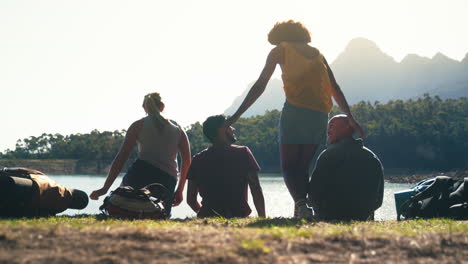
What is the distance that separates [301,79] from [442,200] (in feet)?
7.66

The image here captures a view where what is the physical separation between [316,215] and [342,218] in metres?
0.29

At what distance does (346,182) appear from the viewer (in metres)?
4.82

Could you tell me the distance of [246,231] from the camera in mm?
3322

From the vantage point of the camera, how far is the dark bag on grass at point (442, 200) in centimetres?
532

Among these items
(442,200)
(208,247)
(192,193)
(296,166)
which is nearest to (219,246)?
(208,247)

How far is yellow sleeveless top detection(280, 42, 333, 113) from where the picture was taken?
4.92 m

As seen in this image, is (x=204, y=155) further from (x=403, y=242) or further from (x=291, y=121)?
(x=403, y=242)

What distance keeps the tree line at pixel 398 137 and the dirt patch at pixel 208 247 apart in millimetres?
86688

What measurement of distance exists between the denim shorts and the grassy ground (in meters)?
1.68

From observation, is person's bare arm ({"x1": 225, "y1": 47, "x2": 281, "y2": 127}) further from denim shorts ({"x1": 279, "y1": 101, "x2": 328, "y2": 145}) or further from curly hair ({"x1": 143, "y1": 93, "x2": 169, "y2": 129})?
curly hair ({"x1": 143, "y1": 93, "x2": 169, "y2": 129})

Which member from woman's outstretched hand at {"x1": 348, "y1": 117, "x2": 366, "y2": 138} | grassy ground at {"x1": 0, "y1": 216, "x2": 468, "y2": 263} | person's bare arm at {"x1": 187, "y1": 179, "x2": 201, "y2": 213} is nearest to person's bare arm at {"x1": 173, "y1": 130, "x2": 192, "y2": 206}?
person's bare arm at {"x1": 187, "y1": 179, "x2": 201, "y2": 213}

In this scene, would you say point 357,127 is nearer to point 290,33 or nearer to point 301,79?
point 301,79

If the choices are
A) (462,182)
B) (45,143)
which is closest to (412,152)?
(462,182)

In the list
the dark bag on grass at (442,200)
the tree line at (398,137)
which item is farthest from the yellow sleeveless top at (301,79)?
the tree line at (398,137)
